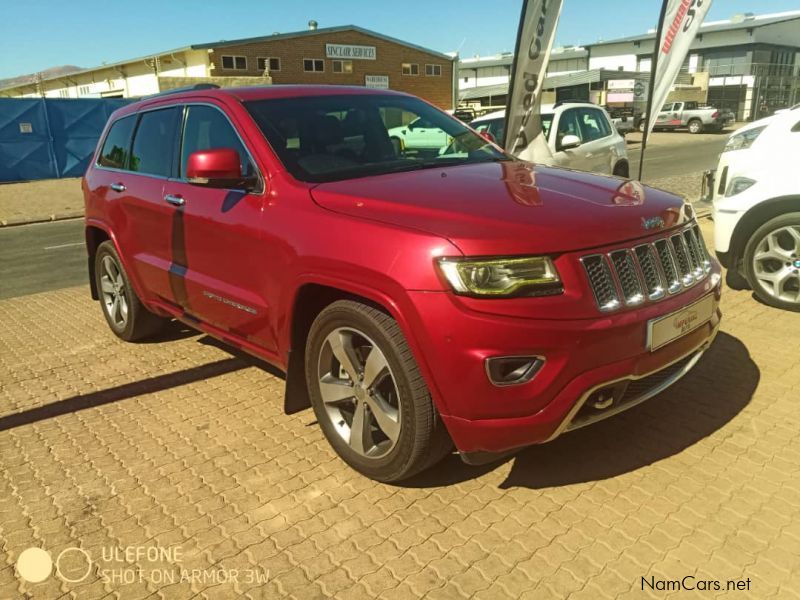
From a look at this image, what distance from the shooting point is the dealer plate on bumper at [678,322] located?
2.72 meters

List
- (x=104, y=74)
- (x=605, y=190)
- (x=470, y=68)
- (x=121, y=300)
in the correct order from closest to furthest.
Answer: (x=605, y=190), (x=121, y=300), (x=104, y=74), (x=470, y=68)

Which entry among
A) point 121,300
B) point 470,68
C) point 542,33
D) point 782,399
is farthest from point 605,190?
point 470,68

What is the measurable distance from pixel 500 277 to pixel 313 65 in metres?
42.1

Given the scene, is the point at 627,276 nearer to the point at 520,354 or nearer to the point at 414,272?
the point at 520,354

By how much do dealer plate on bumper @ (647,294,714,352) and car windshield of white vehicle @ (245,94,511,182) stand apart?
1.53m

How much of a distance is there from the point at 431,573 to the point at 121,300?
377 centimetres

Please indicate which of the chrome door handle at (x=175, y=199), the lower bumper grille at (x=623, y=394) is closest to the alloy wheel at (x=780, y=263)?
the lower bumper grille at (x=623, y=394)

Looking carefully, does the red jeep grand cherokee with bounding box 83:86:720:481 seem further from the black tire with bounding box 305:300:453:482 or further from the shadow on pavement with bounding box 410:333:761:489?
the shadow on pavement with bounding box 410:333:761:489

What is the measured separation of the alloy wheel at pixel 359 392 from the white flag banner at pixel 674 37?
21.2 ft

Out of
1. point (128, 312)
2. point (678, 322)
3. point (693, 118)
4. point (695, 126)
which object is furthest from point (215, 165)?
point (693, 118)

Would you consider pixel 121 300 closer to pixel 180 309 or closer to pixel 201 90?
pixel 180 309

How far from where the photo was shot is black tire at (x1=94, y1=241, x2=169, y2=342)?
504 centimetres

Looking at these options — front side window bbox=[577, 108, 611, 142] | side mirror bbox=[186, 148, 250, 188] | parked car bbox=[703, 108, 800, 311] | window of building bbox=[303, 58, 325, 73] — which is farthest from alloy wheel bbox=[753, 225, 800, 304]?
window of building bbox=[303, 58, 325, 73]

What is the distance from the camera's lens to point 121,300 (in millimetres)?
5277
